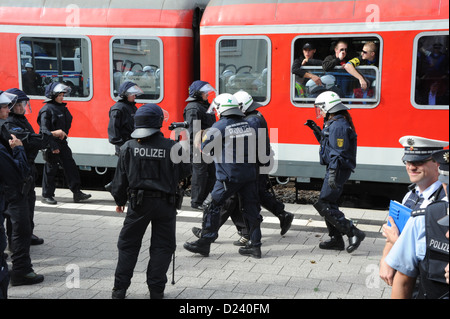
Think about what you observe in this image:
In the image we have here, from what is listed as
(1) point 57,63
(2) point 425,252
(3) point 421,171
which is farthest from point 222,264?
(1) point 57,63

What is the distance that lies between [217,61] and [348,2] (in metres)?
2.27

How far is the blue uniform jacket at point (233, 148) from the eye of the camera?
20.4 feet

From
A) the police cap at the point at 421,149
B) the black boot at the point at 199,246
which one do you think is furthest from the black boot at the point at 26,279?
the police cap at the point at 421,149

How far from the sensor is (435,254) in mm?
2814

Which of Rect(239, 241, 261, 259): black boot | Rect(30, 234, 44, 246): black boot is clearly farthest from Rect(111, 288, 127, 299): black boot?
Rect(30, 234, 44, 246): black boot

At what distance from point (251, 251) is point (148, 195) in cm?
191

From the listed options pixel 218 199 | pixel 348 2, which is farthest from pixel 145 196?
pixel 348 2

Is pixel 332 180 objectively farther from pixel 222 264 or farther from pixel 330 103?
pixel 222 264

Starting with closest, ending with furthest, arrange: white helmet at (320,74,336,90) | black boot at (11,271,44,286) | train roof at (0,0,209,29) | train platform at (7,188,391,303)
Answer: train platform at (7,188,391,303), black boot at (11,271,44,286), white helmet at (320,74,336,90), train roof at (0,0,209,29)

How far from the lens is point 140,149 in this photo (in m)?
5.04

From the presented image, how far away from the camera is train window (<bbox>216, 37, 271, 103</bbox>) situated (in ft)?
28.9

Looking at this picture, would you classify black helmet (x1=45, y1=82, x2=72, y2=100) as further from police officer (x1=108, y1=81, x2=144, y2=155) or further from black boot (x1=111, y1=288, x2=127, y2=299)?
black boot (x1=111, y1=288, x2=127, y2=299)

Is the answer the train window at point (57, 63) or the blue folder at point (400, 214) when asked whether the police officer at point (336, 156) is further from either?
the train window at point (57, 63)
